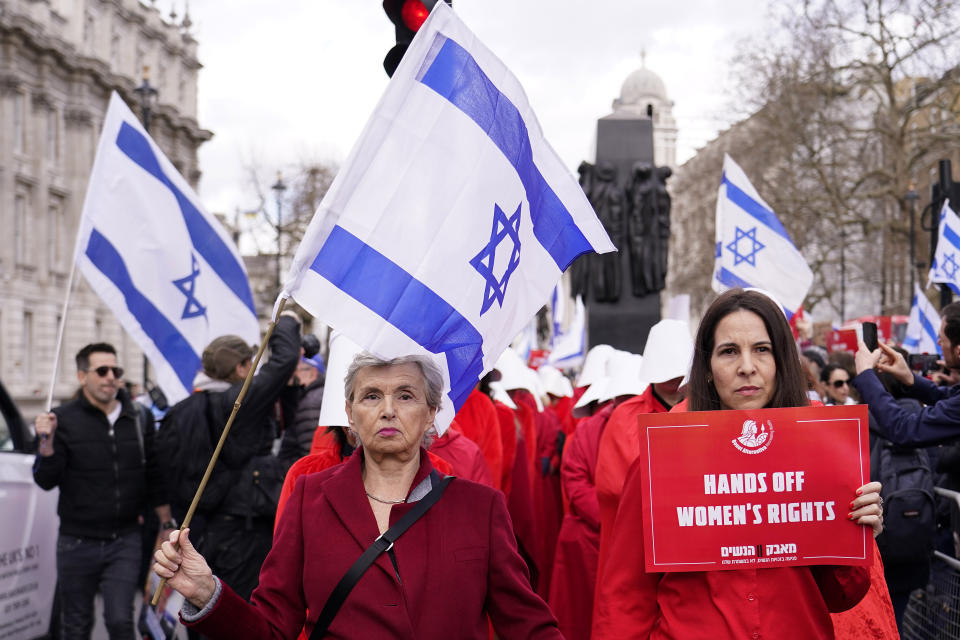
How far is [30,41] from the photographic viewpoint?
4547cm

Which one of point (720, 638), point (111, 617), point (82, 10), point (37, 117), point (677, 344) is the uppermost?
point (82, 10)

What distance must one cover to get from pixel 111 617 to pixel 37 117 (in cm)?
4413

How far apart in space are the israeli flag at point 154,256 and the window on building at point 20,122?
40.4m

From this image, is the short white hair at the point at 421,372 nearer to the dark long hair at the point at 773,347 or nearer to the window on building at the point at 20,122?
the dark long hair at the point at 773,347

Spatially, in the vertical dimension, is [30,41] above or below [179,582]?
above

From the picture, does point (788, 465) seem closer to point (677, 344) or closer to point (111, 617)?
point (677, 344)

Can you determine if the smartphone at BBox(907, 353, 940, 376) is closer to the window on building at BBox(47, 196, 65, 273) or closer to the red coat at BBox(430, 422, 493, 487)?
the red coat at BBox(430, 422, 493, 487)

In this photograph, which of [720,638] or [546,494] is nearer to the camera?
[720,638]

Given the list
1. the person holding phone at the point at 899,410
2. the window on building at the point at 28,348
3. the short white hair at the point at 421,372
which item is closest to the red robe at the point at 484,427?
the person holding phone at the point at 899,410

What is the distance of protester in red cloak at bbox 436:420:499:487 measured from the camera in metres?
5.43

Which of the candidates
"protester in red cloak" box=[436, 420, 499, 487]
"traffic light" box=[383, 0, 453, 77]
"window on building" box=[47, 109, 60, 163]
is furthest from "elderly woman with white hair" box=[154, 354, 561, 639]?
"window on building" box=[47, 109, 60, 163]

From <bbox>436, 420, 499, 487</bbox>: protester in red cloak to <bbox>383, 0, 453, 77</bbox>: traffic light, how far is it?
174cm

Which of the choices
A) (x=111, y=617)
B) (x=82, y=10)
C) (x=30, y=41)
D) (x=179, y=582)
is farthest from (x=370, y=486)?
(x=82, y=10)

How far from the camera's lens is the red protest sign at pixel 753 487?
3.06 m
